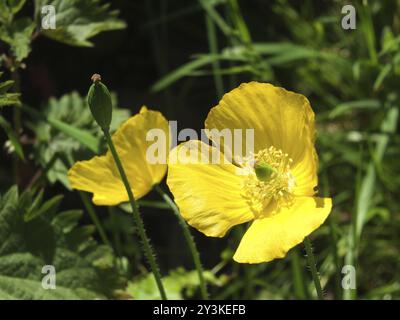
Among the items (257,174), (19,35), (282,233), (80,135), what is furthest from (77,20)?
(282,233)

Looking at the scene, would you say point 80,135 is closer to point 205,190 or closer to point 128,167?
point 128,167

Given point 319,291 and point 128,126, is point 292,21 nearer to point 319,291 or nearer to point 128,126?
point 128,126

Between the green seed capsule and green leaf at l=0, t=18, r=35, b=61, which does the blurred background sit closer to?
green leaf at l=0, t=18, r=35, b=61

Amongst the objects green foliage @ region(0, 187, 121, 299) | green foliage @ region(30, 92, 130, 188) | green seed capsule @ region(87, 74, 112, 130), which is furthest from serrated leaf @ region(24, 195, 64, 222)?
green seed capsule @ region(87, 74, 112, 130)

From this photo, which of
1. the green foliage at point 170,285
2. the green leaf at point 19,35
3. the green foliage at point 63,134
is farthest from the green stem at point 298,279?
the green leaf at point 19,35

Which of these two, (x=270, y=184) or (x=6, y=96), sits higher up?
(x=6, y=96)

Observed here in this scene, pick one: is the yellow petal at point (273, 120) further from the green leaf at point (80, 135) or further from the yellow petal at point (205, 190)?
the green leaf at point (80, 135)
